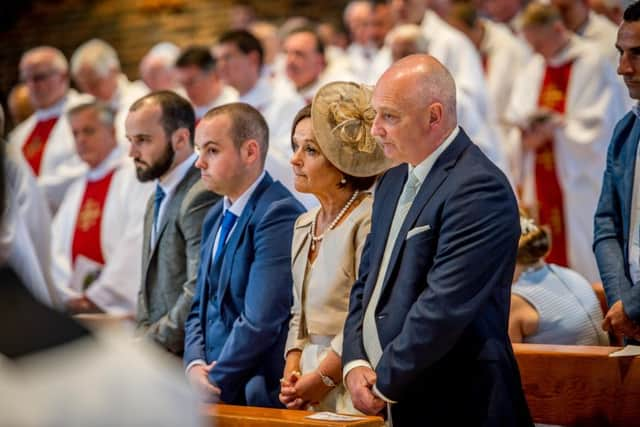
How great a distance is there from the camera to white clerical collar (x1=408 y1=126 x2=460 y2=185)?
364 centimetres

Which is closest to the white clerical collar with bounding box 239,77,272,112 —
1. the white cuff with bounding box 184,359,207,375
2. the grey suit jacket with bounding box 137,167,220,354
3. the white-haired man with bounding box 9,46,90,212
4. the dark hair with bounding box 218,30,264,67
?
the dark hair with bounding box 218,30,264,67

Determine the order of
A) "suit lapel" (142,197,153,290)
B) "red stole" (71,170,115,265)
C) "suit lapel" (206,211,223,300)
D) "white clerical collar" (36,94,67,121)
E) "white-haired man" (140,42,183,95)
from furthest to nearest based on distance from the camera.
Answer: "white-haired man" (140,42,183,95) → "white clerical collar" (36,94,67,121) → "red stole" (71,170,115,265) → "suit lapel" (142,197,153,290) → "suit lapel" (206,211,223,300)

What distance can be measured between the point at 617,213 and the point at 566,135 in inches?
150

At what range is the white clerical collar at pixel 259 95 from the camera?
334 inches

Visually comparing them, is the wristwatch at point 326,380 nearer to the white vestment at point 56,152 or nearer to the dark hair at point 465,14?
the white vestment at point 56,152

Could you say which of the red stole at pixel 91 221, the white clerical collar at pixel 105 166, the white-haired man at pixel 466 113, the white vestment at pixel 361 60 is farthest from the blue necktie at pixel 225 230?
the white vestment at pixel 361 60

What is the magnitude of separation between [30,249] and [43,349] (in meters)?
5.51

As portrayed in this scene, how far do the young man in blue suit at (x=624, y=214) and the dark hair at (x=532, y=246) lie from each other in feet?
1.60

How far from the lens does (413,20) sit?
9.26 m

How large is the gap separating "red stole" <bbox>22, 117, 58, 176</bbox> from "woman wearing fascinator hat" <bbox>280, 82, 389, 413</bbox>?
532cm

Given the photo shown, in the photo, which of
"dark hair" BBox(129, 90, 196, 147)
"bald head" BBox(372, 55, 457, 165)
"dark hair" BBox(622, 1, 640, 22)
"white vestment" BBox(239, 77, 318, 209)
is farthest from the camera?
"white vestment" BBox(239, 77, 318, 209)

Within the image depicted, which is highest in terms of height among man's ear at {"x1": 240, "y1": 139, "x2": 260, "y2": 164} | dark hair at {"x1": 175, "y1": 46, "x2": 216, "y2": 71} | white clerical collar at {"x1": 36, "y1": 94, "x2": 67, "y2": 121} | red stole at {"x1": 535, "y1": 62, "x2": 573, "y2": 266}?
dark hair at {"x1": 175, "y1": 46, "x2": 216, "y2": 71}

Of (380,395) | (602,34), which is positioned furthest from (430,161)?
(602,34)

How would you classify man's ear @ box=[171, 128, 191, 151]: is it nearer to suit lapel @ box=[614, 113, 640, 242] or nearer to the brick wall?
suit lapel @ box=[614, 113, 640, 242]
